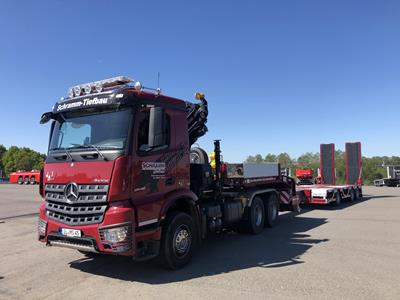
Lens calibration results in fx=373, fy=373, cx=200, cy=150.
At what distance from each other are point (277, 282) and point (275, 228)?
5.43 meters

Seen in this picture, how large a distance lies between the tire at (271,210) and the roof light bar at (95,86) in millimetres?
6113

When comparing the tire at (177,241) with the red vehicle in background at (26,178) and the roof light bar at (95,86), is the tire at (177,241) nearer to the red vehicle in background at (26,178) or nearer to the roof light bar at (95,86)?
the roof light bar at (95,86)

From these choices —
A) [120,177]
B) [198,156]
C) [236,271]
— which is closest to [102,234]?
[120,177]

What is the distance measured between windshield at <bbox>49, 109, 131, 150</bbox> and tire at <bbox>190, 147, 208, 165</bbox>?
104 inches

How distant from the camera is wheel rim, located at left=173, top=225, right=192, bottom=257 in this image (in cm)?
663

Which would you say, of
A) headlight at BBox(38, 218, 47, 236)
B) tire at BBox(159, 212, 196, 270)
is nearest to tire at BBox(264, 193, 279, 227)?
tire at BBox(159, 212, 196, 270)

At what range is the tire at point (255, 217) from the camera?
391 inches

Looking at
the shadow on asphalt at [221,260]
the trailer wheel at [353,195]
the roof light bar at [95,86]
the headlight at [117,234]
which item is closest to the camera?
the headlight at [117,234]

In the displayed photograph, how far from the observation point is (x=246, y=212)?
9.93 metres

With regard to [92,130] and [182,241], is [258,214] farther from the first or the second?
[92,130]

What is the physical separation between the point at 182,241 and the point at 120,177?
1.88 meters

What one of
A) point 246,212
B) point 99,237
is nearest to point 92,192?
point 99,237

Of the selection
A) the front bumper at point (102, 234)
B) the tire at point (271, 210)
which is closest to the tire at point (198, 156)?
the front bumper at point (102, 234)

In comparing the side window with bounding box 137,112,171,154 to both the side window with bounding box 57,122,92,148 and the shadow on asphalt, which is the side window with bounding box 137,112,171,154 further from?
the shadow on asphalt
